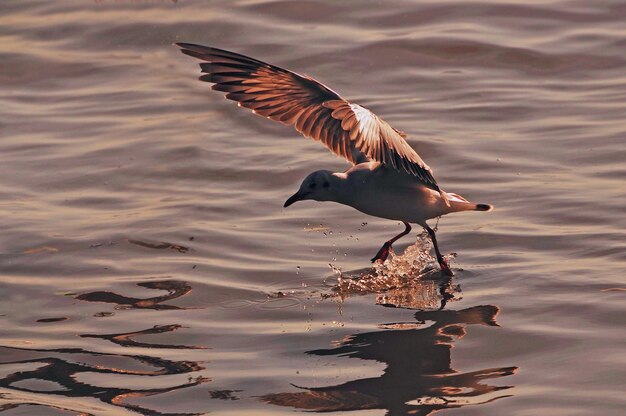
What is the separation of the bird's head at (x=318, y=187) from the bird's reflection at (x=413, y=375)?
41.6 inches

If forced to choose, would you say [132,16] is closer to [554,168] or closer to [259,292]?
[554,168]

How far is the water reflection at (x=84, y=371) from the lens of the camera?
6.65m

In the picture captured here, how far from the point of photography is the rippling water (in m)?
6.74

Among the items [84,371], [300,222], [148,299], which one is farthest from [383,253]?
[84,371]

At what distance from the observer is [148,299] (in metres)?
8.18

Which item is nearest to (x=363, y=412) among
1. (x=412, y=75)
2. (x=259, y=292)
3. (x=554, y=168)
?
(x=259, y=292)

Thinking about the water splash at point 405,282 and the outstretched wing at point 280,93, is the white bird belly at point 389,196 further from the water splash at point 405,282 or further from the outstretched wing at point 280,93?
the water splash at point 405,282

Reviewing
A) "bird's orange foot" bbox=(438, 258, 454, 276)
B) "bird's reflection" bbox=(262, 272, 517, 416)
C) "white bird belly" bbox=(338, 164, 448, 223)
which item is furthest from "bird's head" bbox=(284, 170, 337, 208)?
"bird's reflection" bbox=(262, 272, 517, 416)

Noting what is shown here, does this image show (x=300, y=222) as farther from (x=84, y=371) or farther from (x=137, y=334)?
(x=84, y=371)

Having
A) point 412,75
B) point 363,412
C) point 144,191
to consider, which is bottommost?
point 363,412

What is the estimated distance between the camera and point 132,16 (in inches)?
588

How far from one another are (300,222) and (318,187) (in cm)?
136

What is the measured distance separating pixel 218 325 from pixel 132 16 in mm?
7950

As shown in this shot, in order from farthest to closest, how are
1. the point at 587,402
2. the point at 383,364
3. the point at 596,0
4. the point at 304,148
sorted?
the point at 596,0 < the point at 304,148 < the point at 383,364 < the point at 587,402
